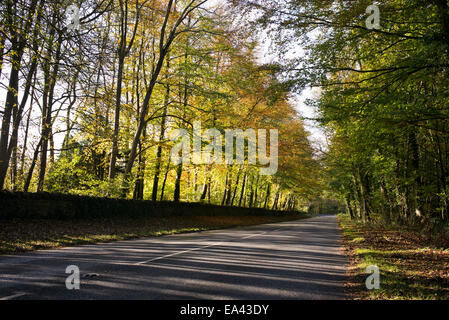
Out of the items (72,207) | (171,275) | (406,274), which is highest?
(72,207)

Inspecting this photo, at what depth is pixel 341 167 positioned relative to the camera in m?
26.3

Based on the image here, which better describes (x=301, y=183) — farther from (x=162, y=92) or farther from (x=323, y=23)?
(x=323, y=23)

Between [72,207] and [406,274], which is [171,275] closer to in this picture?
[406,274]

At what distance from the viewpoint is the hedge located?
37.9ft

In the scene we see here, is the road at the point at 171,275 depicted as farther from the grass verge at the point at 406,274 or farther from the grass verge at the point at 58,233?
the grass verge at the point at 58,233

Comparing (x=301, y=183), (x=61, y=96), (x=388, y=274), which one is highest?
(x=61, y=96)

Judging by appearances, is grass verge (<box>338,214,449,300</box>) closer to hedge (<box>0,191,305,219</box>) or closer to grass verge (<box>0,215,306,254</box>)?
grass verge (<box>0,215,306,254</box>)

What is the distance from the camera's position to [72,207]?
1392 centimetres

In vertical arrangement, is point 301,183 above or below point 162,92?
below

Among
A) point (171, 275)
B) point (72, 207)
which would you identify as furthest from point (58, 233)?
point (171, 275)

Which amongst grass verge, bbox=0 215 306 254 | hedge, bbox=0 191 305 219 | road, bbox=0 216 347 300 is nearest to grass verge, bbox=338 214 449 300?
road, bbox=0 216 347 300

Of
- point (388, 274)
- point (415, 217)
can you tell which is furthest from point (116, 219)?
point (415, 217)
